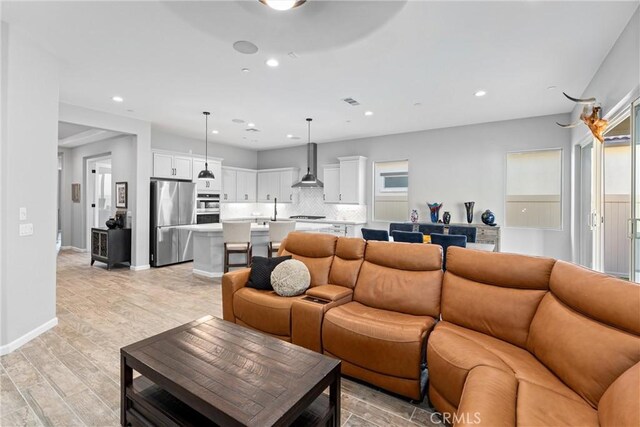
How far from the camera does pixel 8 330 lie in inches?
110

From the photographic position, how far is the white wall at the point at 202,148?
23.2 ft

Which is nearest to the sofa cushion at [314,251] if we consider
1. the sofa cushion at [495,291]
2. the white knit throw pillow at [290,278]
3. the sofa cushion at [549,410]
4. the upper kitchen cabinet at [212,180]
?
the white knit throw pillow at [290,278]

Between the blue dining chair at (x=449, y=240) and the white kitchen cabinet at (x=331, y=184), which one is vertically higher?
the white kitchen cabinet at (x=331, y=184)

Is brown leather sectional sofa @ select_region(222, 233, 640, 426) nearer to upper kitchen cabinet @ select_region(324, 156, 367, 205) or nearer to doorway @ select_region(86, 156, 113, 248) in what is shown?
upper kitchen cabinet @ select_region(324, 156, 367, 205)

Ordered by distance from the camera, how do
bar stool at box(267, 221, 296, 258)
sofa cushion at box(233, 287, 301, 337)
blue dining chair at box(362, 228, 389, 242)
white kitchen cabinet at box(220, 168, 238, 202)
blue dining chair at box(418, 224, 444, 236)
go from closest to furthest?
sofa cushion at box(233, 287, 301, 337) → blue dining chair at box(362, 228, 389, 242) → bar stool at box(267, 221, 296, 258) → blue dining chair at box(418, 224, 444, 236) → white kitchen cabinet at box(220, 168, 238, 202)

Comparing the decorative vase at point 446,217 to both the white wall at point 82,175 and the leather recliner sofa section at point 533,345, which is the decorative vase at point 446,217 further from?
the white wall at point 82,175

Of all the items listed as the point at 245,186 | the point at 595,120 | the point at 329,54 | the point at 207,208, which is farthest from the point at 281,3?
the point at 245,186

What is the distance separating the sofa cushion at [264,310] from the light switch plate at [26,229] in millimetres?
2111

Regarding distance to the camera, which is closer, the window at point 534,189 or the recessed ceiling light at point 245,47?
the recessed ceiling light at point 245,47

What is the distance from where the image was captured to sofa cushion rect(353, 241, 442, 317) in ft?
8.33

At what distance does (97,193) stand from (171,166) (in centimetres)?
281

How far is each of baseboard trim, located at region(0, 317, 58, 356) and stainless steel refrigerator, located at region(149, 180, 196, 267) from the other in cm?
298

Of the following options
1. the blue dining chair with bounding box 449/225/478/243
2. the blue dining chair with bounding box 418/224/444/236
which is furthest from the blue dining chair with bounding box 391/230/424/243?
the blue dining chair with bounding box 418/224/444/236

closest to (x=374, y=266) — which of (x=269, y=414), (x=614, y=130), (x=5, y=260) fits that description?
(x=269, y=414)
